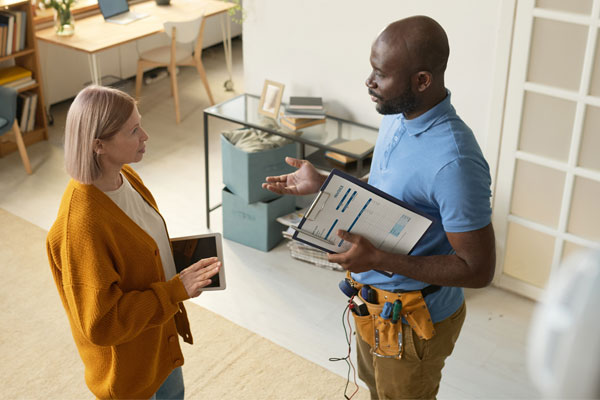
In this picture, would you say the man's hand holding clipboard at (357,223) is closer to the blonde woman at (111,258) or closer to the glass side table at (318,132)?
the blonde woman at (111,258)

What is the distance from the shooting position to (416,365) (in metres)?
Result: 2.00

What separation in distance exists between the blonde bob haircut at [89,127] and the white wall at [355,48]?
81.2 inches

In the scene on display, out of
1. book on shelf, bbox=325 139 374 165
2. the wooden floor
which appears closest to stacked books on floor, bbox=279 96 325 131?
book on shelf, bbox=325 139 374 165

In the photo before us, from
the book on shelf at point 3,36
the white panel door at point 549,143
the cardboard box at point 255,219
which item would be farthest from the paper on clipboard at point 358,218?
the book on shelf at point 3,36

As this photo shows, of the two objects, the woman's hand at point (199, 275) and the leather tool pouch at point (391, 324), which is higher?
the woman's hand at point (199, 275)

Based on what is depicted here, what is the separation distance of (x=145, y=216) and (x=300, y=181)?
493 millimetres

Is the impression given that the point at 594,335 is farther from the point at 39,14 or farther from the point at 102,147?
the point at 39,14

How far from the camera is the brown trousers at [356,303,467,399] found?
1979 mm

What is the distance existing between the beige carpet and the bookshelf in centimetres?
181

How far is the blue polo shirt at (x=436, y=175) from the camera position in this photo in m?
1.64

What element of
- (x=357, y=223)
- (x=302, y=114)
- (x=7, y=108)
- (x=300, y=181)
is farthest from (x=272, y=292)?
(x=7, y=108)

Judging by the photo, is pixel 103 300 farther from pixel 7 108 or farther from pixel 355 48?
pixel 7 108

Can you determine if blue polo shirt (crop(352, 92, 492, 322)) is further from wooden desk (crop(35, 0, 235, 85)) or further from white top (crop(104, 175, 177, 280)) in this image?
wooden desk (crop(35, 0, 235, 85))

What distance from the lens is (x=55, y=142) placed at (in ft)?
17.0
